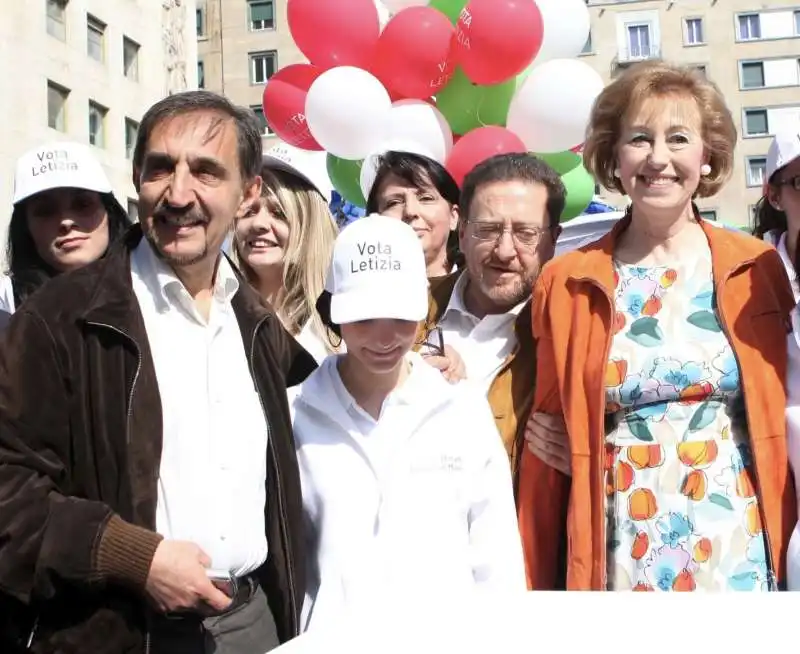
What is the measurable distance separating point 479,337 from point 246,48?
31606mm

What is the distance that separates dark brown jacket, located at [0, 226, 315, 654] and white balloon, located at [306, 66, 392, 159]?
241 centimetres

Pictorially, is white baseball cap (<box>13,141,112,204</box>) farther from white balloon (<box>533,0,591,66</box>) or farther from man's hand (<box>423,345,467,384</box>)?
white balloon (<box>533,0,591,66</box>)

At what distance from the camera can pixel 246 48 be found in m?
32.4

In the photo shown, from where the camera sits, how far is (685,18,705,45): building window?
31391mm

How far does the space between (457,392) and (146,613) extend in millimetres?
828

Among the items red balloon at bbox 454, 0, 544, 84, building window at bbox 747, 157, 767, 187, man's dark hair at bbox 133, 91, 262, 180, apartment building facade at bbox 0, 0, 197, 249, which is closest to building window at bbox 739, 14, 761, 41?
→ building window at bbox 747, 157, 767, 187

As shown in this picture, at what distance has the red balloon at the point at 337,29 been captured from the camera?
4.45 m

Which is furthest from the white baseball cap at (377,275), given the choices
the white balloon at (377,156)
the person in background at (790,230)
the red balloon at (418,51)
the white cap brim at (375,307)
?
the red balloon at (418,51)

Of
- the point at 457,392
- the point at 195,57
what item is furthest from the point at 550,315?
the point at 195,57

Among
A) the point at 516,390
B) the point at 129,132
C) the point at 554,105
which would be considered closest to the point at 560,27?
the point at 554,105

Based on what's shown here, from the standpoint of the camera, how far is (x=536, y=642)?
91cm

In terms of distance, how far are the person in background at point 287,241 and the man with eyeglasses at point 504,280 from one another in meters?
0.63

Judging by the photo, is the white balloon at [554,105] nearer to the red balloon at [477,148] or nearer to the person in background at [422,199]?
the red balloon at [477,148]

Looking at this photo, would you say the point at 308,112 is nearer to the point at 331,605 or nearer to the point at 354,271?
the point at 354,271
